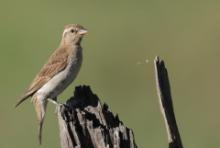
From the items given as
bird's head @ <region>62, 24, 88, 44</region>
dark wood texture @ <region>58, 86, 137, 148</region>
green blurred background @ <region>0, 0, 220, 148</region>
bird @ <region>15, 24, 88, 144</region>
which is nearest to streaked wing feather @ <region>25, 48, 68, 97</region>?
bird @ <region>15, 24, 88, 144</region>

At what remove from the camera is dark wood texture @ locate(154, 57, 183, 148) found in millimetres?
8914

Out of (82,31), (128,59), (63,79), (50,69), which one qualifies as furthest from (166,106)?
(128,59)

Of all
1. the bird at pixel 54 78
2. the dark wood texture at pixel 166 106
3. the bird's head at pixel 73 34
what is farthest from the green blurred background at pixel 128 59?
the dark wood texture at pixel 166 106

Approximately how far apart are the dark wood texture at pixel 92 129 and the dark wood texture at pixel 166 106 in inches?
15.1

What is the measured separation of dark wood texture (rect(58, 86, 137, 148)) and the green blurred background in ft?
24.3

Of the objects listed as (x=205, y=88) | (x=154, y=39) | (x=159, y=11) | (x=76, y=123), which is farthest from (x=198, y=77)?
(x=76, y=123)

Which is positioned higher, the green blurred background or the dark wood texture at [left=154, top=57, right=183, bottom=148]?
the green blurred background

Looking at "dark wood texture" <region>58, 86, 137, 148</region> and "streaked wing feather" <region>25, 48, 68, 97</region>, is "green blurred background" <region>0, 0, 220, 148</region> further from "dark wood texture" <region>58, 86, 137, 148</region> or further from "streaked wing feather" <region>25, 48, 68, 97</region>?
"dark wood texture" <region>58, 86, 137, 148</region>

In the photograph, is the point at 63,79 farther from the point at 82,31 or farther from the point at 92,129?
the point at 92,129

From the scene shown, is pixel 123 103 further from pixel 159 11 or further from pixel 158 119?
pixel 159 11

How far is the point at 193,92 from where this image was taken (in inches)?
776

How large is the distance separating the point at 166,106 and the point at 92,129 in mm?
754

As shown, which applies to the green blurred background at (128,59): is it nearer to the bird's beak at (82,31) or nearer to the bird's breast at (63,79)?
the bird's beak at (82,31)

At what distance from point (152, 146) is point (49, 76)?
3.29m
